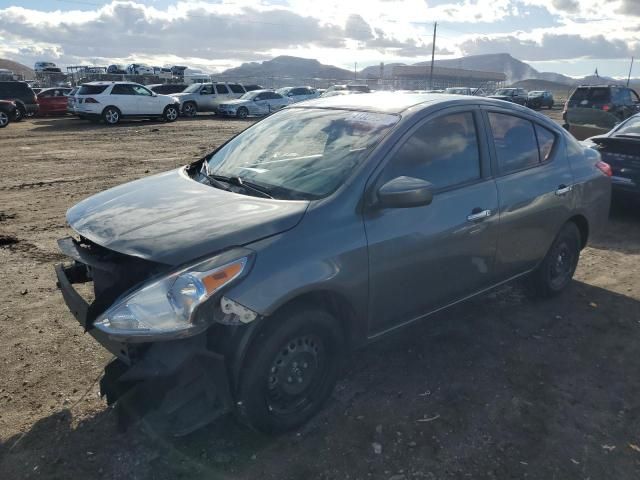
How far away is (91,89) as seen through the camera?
20.8 metres

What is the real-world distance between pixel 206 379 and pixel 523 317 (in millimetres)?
2908

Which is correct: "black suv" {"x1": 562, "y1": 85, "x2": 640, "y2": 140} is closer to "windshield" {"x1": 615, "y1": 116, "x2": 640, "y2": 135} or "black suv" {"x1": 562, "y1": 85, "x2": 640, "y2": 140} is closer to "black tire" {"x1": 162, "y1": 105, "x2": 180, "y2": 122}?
"windshield" {"x1": 615, "y1": 116, "x2": 640, "y2": 135}

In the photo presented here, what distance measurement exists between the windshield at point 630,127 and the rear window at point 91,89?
62.8ft

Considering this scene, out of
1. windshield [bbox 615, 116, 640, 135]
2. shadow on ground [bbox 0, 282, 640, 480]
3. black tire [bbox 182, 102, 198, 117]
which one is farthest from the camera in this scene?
black tire [bbox 182, 102, 198, 117]

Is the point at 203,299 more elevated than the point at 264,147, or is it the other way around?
the point at 264,147

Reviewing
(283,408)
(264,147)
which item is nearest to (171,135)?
(264,147)

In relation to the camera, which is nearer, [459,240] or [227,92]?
[459,240]

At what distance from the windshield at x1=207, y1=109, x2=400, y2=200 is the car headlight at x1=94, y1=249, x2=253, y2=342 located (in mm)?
716

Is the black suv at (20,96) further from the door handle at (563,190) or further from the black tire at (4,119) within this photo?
the door handle at (563,190)

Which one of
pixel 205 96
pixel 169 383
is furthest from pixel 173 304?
pixel 205 96

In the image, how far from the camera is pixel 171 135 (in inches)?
703

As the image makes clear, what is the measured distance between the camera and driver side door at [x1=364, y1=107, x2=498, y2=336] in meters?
2.97

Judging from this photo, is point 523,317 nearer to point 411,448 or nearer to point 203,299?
point 411,448

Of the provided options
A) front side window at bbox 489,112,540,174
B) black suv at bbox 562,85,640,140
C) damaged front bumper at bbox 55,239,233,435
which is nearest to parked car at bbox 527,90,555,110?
black suv at bbox 562,85,640,140
